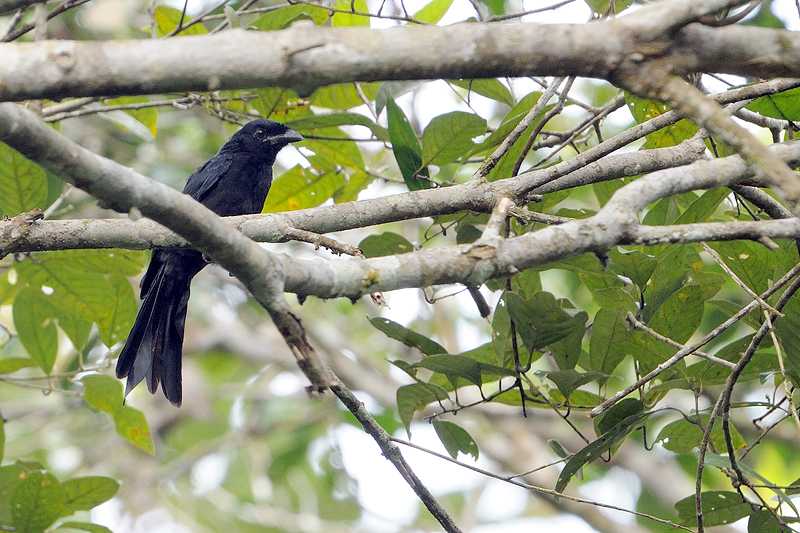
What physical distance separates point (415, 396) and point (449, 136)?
1.12 m

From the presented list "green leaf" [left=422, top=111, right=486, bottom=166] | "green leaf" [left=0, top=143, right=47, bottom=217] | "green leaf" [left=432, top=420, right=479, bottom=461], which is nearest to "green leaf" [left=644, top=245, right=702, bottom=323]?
"green leaf" [left=432, top=420, right=479, bottom=461]

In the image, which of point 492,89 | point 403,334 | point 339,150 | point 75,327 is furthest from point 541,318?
point 75,327

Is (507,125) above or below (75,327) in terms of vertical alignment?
above

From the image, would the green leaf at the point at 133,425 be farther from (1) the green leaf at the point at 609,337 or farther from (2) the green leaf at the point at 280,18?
(1) the green leaf at the point at 609,337

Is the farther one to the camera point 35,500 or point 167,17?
point 167,17

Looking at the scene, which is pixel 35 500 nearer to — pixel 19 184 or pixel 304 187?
pixel 19 184

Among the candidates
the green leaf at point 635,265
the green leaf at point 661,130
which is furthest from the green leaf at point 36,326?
the green leaf at point 661,130

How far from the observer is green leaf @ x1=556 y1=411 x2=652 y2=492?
2.37m

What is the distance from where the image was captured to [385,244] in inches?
131

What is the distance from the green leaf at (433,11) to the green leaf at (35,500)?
2649mm

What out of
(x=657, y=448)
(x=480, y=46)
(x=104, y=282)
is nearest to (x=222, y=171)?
(x=104, y=282)

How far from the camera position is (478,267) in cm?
172

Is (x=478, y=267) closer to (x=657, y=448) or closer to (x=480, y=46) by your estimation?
(x=480, y=46)

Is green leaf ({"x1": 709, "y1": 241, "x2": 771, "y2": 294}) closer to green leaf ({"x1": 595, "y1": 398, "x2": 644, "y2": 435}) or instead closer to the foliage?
the foliage
